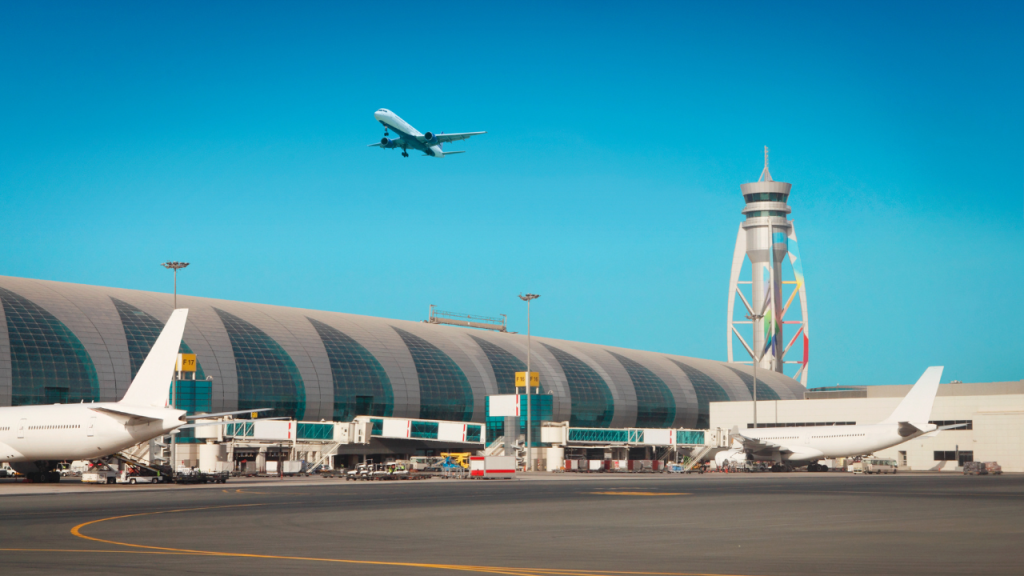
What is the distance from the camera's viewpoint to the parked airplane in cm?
8862

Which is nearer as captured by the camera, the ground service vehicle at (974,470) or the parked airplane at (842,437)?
the ground service vehicle at (974,470)

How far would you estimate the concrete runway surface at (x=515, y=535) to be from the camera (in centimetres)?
1780

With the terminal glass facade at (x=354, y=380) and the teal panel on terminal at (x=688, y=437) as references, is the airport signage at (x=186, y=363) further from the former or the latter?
the teal panel on terminal at (x=688, y=437)

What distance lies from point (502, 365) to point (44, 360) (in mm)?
52017

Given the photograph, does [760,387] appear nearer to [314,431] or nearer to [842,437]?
[842,437]

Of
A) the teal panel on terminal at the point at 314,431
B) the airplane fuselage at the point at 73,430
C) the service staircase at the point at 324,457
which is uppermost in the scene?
the airplane fuselage at the point at 73,430

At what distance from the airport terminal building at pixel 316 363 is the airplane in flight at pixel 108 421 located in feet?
59.4

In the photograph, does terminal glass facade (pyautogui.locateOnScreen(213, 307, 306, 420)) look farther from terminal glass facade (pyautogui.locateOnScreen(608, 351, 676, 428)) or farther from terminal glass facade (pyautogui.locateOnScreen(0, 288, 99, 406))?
terminal glass facade (pyautogui.locateOnScreen(608, 351, 676, 428))

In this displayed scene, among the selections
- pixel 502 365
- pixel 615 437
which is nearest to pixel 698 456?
pixel 615 437

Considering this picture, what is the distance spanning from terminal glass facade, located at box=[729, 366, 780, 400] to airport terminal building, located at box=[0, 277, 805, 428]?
329 inches

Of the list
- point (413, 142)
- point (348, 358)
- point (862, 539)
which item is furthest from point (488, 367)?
point (862, 539)

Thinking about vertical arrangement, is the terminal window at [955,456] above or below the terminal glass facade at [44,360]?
below

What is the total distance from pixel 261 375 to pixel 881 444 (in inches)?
2231

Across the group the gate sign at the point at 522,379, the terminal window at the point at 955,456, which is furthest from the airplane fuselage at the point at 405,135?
→ the terminal window at the point at 955,456
